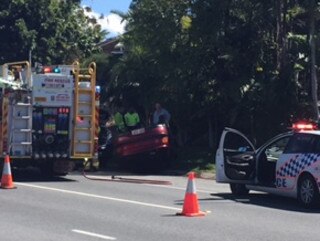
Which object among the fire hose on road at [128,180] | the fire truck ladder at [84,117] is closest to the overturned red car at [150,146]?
the fire hose on road at [128,180]

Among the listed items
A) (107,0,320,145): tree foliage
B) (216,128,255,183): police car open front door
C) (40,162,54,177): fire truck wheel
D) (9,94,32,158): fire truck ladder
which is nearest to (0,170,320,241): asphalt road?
(216,128,255,183): police car open front door

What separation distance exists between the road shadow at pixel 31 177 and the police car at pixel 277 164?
489cm

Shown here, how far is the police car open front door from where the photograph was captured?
51.7 ft

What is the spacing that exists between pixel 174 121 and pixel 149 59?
2.37 m

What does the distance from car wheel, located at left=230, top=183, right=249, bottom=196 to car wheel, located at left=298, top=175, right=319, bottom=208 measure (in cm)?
217

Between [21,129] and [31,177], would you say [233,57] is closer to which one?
[31,177]

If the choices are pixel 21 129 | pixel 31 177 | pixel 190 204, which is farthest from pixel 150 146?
pixel 190 204

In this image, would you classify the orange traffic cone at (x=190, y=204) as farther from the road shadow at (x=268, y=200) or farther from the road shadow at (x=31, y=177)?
the road shadow at (x=31, y=177)

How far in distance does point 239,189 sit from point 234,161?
A: 65 cm

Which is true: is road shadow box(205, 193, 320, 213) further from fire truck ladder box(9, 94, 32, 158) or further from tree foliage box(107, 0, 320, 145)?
tree foliage box(107, 0, 320, 145)

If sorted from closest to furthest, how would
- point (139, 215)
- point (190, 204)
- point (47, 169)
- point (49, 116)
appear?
point (190, 204) < point (139, 215) < point (49, 116) < point (47, 169)

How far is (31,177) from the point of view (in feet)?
64.5

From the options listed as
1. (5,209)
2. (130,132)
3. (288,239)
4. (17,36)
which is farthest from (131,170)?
(17,36)

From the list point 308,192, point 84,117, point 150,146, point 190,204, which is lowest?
point 190,204
